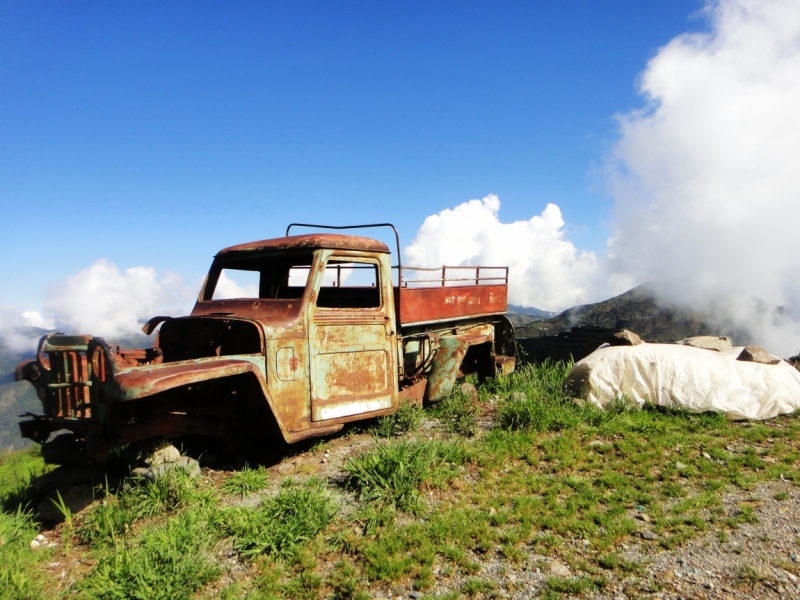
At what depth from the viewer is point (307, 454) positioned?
15.4 feet

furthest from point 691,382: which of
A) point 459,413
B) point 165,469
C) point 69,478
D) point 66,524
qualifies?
point 69,478

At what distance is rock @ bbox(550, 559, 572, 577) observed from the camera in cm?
283

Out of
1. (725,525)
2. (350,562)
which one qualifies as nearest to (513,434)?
(725,525)

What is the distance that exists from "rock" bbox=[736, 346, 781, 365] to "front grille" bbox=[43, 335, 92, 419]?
23.8ft

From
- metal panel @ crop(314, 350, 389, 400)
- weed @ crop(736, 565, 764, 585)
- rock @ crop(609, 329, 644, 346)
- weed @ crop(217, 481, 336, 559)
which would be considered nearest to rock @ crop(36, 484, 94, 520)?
weed @ crop(217, 481, 336, 559)

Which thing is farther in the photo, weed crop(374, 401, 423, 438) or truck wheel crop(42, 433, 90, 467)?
weed crop(374, 401, 423, 438)

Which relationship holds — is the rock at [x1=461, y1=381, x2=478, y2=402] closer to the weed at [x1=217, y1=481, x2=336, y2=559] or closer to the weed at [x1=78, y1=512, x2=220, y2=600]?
the weed at [x1=217, y1=481, x2=336, y2=559]

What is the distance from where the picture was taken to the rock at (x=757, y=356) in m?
6.27

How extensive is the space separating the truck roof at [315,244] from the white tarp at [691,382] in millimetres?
3185

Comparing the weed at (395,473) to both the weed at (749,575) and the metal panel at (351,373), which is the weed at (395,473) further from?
the weed at (749,575)

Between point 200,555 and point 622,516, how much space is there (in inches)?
110

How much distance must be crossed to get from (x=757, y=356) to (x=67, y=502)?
7.58m

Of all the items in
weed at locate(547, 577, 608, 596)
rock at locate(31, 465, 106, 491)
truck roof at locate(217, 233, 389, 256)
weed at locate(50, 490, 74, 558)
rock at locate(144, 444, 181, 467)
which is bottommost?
weed at locate(50, 490, 74, 558)

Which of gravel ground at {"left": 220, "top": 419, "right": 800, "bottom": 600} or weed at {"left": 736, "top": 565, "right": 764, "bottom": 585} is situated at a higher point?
weed at {"left": 736, "top": 565, "right": 764, "bottom": 585}
